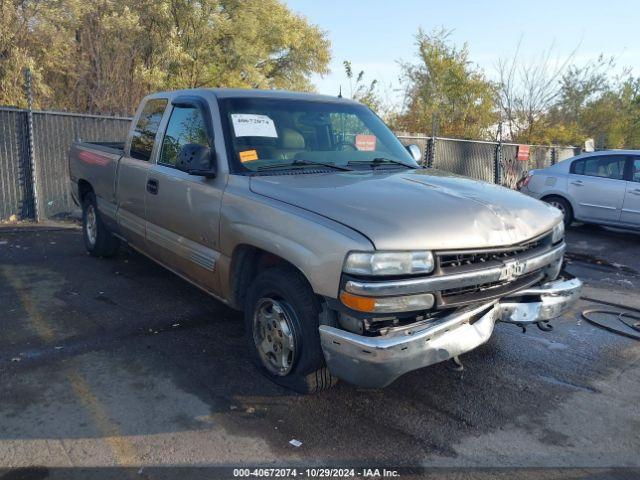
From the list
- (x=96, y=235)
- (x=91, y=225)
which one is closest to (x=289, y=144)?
(x=96, y=235)

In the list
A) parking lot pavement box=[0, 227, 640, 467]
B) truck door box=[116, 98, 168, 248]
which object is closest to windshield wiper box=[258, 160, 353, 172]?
parking lot pavement box=[0, 227, 640, 467]

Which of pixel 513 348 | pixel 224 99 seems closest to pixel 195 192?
pixel 224 99

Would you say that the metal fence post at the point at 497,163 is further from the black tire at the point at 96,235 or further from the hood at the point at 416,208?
the hood at the point at 416,208

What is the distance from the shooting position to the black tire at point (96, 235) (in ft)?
21.6

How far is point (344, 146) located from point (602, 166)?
7.29 metres

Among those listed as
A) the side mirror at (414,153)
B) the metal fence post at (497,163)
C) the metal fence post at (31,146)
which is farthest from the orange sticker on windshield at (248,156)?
the metal fence post at (497,163)

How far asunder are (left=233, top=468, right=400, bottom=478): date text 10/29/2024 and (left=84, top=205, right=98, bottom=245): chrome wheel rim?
15.5 ft

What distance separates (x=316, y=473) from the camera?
9.05 ft

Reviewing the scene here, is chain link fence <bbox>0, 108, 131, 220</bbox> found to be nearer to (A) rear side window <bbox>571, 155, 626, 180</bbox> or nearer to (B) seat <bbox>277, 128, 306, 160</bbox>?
(B) seat <bbox>277, 128, 306, 160</bbox>

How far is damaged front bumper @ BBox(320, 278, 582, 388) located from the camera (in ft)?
9.27

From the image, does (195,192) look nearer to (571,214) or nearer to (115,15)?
(571,214)

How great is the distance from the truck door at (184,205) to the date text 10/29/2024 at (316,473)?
162 cm

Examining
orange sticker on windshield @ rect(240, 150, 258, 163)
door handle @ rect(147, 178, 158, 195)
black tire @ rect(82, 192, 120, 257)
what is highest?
orange sticker on windshield @ rect(240, 150, 258, 163)

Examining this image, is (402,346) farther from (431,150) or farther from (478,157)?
(478,157)
